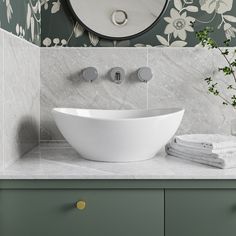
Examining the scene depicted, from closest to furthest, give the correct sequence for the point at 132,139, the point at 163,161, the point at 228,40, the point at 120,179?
the point at 120,179, the point at 132,139, the point at 163,161, the point at 228,40

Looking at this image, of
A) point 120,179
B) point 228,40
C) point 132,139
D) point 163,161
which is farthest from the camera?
point 228,40

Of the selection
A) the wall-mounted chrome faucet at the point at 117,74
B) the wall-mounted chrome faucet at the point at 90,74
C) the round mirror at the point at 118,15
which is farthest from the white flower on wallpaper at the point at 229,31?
the wall-mounted chrome faucet at the point at 90,74

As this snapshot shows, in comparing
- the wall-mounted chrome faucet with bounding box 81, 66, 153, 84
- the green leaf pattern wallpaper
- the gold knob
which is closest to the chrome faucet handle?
the wall-mounted chrome faucet with bounding box 81, 66, 153, 84

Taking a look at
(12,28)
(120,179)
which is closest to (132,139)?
(120,179)

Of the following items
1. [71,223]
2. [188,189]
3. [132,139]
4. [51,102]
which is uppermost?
[51,102]

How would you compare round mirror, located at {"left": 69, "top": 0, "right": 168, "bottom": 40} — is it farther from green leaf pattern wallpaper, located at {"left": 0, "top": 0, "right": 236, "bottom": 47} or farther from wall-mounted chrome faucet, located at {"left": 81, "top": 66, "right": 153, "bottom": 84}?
wall-mounted chrome faucet, located at {"left": 81, "top": 66, "right": 153, "bottom": 84}

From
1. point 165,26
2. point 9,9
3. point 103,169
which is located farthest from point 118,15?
point 103,169

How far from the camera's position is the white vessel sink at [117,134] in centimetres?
163

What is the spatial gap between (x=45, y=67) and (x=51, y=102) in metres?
0.18

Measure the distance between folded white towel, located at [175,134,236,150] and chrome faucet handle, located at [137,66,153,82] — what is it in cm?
42

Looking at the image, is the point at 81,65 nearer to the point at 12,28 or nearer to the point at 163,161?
the point at 12,28

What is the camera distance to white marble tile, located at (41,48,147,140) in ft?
7.30

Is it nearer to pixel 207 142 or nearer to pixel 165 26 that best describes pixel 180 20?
pixel 165 26

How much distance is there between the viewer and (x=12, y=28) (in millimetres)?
1710
